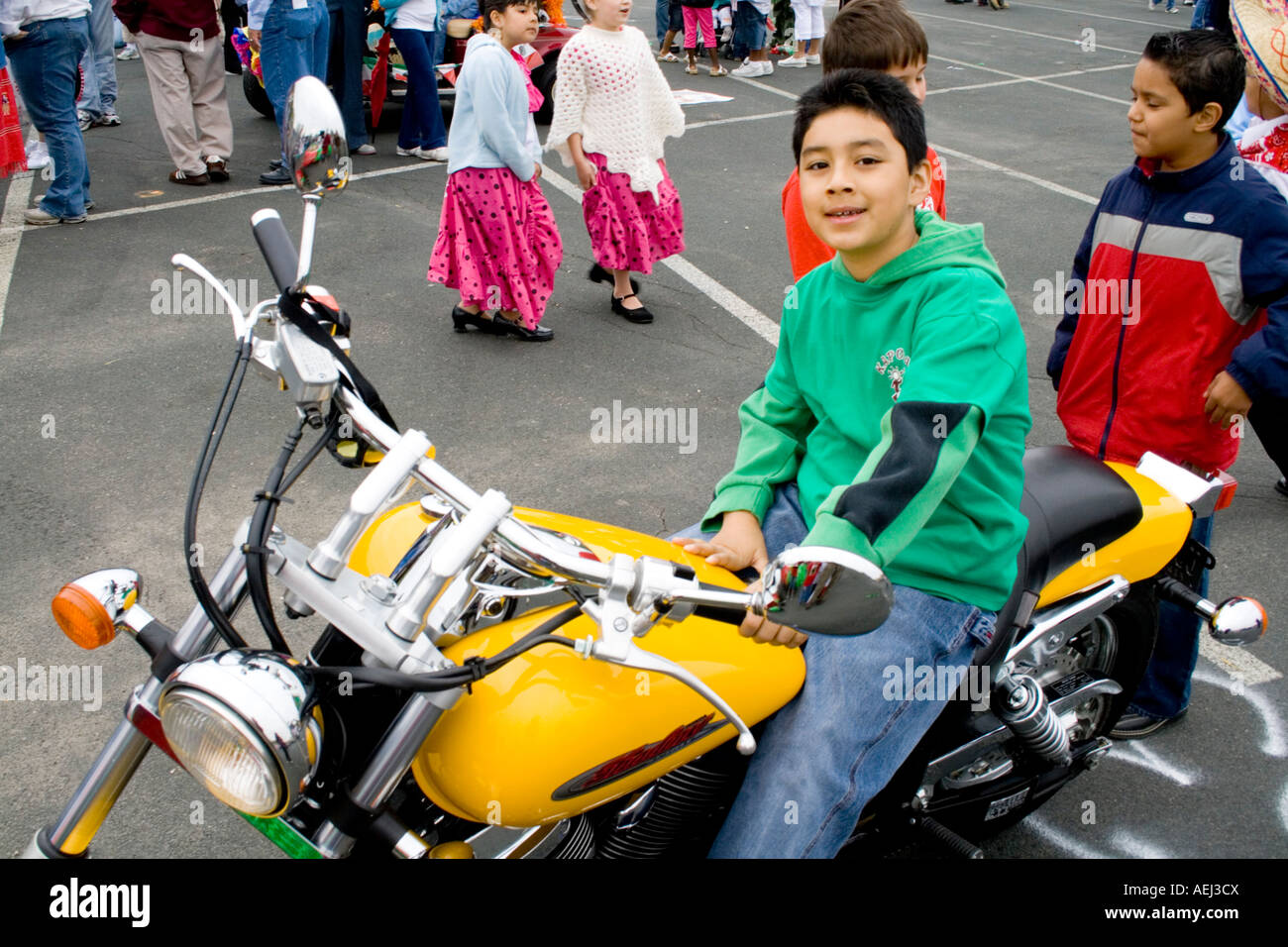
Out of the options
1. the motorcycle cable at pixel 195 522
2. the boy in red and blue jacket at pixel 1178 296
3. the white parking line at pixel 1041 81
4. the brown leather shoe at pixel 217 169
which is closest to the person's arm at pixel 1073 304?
the boy in red and blue jacket at pixel 1178 296

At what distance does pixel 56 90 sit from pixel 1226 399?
22.0 ft

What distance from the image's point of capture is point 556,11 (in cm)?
1049

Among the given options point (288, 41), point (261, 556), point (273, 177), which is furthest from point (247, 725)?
point (273, 177)

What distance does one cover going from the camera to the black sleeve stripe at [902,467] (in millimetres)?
1747

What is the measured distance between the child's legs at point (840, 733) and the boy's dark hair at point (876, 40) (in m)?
1.67

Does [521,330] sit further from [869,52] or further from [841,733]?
[841,733]

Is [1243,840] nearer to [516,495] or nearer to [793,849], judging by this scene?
[793,849]

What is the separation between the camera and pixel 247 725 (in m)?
1.40

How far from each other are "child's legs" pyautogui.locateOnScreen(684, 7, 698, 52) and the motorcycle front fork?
462 inches

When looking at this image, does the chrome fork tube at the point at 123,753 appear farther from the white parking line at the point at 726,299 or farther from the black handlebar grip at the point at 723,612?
the white parking line at the point at 726,299

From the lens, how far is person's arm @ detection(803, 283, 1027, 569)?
1.75 meters

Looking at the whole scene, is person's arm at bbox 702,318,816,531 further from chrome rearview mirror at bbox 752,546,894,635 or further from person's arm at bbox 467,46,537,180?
person's arm at bbox 467,46,537,180
